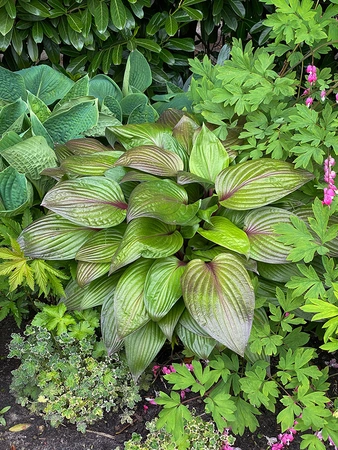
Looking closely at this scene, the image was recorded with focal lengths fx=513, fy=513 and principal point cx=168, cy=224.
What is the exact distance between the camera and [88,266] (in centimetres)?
182

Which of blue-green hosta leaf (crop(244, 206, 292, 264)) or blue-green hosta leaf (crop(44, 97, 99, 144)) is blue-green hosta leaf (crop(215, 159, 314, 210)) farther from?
blue-green hosta leaf (crop(44, 97, 99, 144))

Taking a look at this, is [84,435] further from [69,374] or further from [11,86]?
[11,86]

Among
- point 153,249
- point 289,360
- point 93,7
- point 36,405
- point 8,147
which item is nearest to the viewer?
point 289,360

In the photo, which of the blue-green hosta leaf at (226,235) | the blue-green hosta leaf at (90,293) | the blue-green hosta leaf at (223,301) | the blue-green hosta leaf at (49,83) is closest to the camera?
the blue-green hosta leaf at (223,301)

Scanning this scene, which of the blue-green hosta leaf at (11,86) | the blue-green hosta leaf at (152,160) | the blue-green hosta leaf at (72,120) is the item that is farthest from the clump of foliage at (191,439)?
the blue-green hosta leaf at (11,86)

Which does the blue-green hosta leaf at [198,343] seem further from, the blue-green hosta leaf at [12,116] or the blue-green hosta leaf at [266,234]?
the blue-green hosta leaf at [12,116]

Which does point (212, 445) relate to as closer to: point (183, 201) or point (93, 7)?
point (183, 201)

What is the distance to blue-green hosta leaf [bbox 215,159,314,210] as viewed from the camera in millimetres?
1775

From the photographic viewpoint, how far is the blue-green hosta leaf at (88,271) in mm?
1809

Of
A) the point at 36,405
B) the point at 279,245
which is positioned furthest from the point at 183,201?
the point at 36,405

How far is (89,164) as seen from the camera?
6.42ft

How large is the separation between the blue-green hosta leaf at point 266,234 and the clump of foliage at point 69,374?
642 mm

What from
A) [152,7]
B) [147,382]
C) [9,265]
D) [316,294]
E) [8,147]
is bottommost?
[147,382]

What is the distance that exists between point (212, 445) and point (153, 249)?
0.69m
